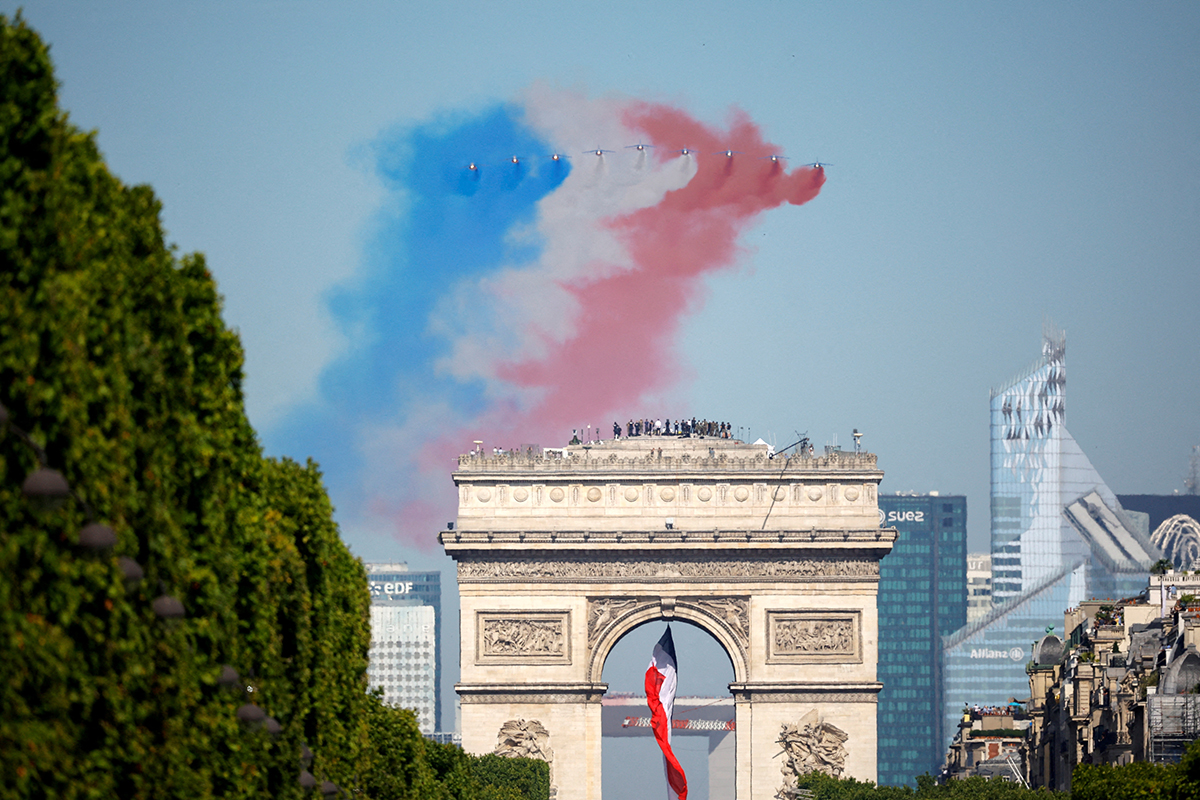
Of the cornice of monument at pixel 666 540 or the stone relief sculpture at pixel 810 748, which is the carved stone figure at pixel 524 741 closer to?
the cornice of monument at pixel 666 540

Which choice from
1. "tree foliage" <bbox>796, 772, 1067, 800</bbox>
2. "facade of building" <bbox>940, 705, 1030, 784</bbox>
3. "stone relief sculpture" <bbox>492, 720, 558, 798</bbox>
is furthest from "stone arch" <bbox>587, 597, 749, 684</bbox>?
"facade of building" <bbox>940, 705, 1030, 784</bbox>

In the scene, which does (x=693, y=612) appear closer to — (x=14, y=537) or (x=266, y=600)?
(x=266, y=600)

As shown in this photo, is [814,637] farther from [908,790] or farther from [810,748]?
[908,790]

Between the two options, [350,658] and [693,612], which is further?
[693,612]

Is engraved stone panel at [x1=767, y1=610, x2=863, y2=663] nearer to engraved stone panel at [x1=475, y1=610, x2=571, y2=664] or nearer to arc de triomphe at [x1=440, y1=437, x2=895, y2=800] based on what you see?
arc de triomphe at [x1=440, y1=437, x2=895, y2=800]

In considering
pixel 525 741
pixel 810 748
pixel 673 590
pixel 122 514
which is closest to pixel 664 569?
pixel 673 590

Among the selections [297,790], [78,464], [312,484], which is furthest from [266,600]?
[78,464]
